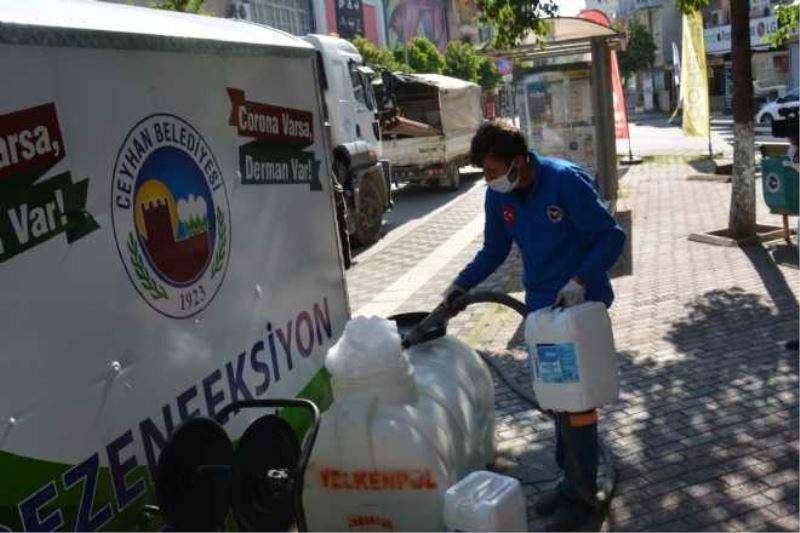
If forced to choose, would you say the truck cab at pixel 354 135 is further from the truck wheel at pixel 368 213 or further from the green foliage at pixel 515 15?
the green foliage at pixel 515 15

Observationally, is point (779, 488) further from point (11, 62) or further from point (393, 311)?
point (393, 311)

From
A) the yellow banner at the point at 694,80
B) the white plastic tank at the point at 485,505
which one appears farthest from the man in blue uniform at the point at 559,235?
the yellow banner at the point at 694,80

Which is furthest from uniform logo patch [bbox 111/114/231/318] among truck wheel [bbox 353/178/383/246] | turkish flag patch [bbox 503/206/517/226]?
truck wheel [bbox 353/178/383/246]

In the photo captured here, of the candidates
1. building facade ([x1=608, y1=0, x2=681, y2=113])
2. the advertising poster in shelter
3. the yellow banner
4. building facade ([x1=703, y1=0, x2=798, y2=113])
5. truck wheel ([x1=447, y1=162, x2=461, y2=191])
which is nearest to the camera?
the yellow banner

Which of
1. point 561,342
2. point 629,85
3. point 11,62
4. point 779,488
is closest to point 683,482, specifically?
point 779,488

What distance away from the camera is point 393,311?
867 centimetres

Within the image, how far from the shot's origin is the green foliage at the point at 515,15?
30.0ft

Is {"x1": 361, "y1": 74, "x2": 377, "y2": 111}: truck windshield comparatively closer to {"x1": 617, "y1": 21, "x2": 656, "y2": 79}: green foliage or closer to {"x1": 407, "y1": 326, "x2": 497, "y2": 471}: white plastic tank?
{"x1": 407, "y1": 326, "x2": 497, "y2": 471}: white plastic tank

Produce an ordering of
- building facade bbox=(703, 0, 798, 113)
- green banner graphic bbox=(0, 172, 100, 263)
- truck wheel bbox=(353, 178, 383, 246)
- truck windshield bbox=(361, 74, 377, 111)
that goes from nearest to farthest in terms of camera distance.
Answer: green banner graphic bbox=(0, 172, 100, 263) → truck wheel bbox=(353, 178, 383, 246) → truck windshield bbox=(361, 74, 377, 111) → building facade bbox=(703, 0, 798, 113)

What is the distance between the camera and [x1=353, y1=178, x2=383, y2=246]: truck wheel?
13439mm

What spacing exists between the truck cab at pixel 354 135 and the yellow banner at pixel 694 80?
5.70 metres

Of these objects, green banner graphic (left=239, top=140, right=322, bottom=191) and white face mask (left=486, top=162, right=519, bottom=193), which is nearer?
white face mask (left=486, top=162, right=519, bottom=193)

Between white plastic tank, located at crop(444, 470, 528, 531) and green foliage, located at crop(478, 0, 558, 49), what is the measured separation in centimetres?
698

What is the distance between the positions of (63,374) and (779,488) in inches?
129
